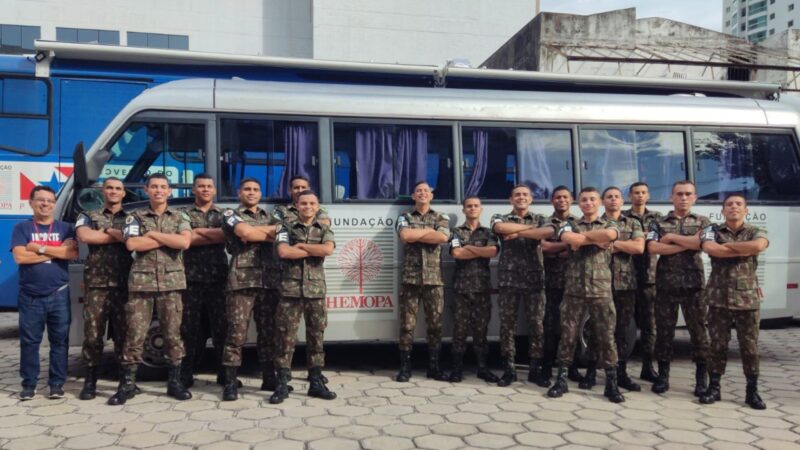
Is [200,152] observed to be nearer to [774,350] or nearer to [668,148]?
[668,148]

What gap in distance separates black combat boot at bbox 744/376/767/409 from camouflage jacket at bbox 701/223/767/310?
61 centimetres

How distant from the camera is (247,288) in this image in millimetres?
5254

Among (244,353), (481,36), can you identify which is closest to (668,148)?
(244,353)

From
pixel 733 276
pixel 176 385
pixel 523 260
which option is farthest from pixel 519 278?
pixel 176 385

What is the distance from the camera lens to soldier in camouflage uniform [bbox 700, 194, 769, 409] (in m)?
5.16

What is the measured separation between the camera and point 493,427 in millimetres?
4645

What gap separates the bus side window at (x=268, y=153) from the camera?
5863 mm

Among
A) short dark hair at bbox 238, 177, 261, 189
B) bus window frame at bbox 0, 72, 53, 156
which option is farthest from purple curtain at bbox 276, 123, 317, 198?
bus window frame at bbox 0, 72, 53, 156

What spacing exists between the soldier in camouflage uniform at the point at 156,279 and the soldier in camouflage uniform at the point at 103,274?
0.19 metres

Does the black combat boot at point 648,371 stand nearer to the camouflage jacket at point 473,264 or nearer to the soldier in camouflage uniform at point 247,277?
the camouflage jacket at point 473,264

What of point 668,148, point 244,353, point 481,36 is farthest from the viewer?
point 481,36

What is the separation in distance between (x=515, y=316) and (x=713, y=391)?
1.73 m

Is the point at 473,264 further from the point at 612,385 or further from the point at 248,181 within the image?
the point at 248,181

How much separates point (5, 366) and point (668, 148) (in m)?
7.10
